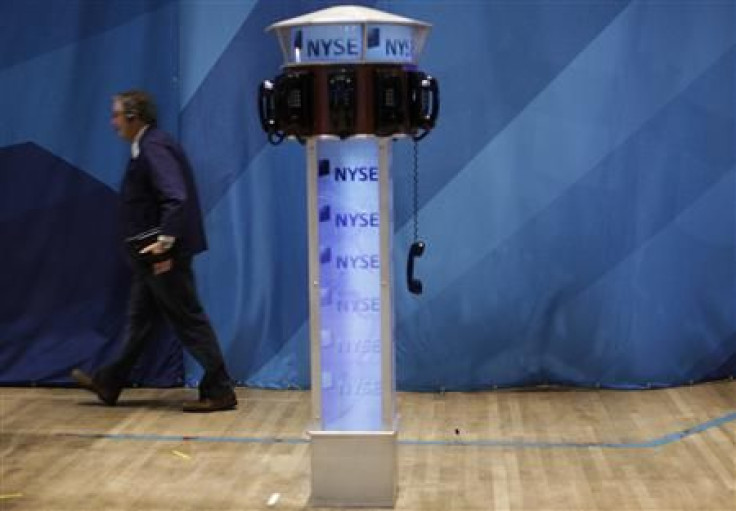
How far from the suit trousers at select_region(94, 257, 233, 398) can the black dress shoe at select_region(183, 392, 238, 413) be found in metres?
0.02

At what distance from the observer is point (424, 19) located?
8.16 metres

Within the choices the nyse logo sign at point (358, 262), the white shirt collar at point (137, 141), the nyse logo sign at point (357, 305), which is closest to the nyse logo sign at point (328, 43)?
the nyse logo sign at point (358, 262)

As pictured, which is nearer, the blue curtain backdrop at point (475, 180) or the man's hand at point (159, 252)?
the man's hand at point (159, 252)

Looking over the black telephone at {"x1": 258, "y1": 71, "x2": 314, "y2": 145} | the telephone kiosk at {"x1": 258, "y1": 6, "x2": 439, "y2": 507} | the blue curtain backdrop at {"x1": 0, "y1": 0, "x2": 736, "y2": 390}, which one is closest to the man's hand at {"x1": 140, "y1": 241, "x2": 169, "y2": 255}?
the blue curtain backdrop at {"x1": 0, "y1": 0, "x2": 736, "y2": 390}

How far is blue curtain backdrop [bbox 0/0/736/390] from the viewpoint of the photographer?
8.22 m

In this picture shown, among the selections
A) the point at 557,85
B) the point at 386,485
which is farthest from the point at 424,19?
the point at 386,485

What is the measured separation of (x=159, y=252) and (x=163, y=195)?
0.28 metres

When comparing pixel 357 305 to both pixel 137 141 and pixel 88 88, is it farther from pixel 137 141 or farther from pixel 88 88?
pixel 88 88

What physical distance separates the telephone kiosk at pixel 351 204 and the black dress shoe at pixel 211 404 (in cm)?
168

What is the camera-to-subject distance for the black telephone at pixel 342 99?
610 cm

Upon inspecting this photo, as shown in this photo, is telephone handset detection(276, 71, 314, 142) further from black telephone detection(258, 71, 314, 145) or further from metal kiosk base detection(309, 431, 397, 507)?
metal kiosk base detection(309, 431, 397, 507)

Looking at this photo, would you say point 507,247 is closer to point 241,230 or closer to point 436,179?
point 436,179

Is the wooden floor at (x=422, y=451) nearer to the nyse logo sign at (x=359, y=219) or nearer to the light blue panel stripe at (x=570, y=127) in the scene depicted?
the light blue panel stripe at (x=570, y=127)

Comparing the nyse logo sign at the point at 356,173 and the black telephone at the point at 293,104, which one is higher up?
the black telephone at the point at 293,104
